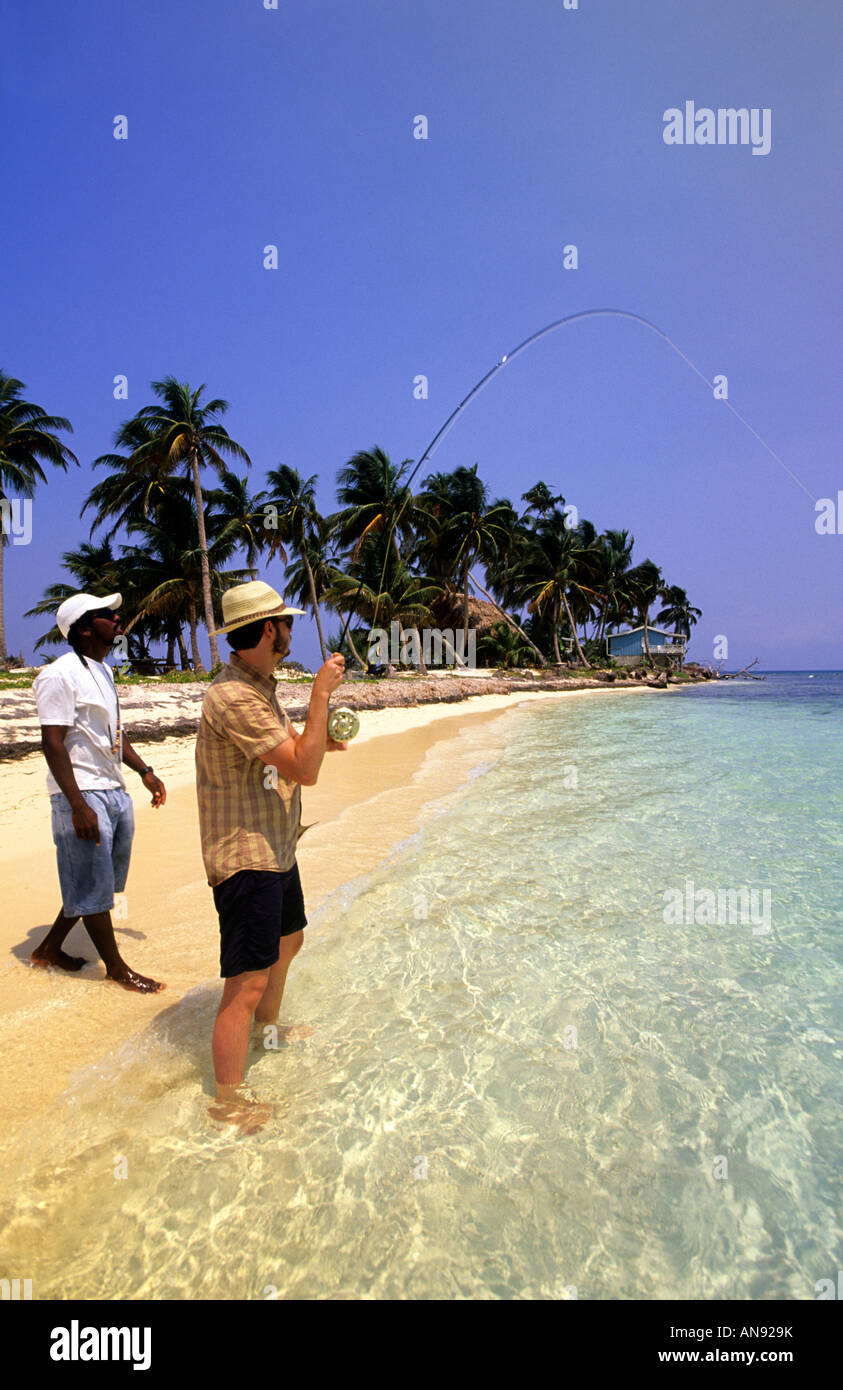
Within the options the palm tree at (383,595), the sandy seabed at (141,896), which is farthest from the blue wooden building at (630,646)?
the sandy seabed at (141,896)

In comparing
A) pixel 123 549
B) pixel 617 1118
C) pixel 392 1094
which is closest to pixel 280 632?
pixel 392 1094

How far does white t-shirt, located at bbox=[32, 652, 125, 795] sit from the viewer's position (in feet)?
10.0

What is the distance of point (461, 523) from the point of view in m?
41.5

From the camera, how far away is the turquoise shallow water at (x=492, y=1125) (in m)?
1.92

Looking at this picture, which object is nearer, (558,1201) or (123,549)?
(558,1201)

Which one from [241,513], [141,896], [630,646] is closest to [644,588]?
[630,646]

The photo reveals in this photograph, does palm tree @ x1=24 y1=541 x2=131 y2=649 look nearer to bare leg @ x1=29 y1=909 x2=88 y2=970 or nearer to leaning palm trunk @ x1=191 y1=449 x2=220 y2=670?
leaning palm trunk @ x1=191 y1=449 x2=220 y2=670

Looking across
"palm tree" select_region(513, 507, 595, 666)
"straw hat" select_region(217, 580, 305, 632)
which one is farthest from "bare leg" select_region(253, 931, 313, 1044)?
"palm tree" select_region(513, 507, 595, 666)

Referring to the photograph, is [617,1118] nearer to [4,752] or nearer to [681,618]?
[4,752]

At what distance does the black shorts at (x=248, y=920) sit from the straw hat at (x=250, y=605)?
869mm

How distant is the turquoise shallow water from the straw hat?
1.83 meters
